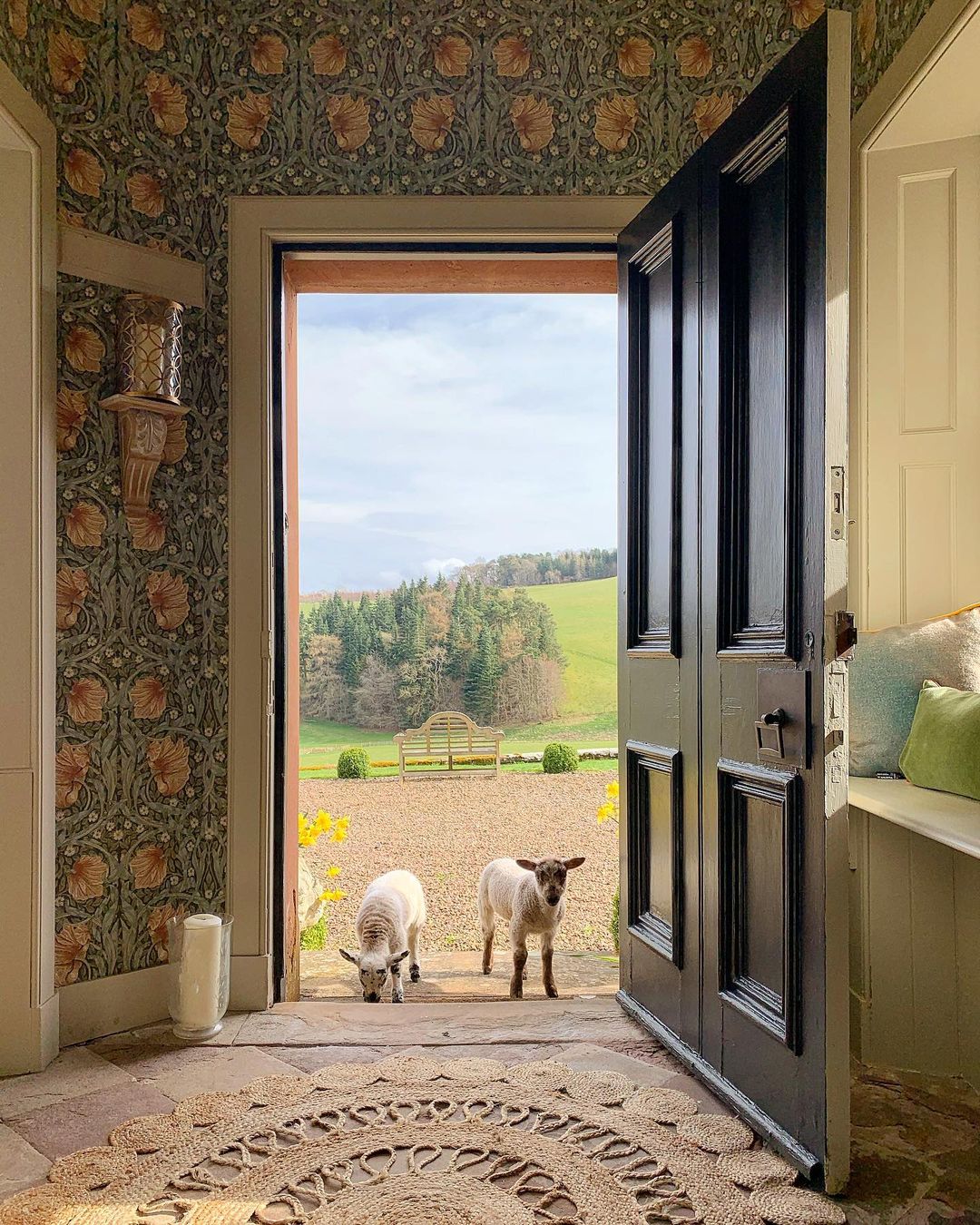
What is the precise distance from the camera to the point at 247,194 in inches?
111

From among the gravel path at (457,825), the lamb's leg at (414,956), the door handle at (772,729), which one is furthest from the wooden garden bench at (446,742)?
the door handle at (772,729)

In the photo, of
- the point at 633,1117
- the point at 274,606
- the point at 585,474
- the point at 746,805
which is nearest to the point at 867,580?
the point at 746,805

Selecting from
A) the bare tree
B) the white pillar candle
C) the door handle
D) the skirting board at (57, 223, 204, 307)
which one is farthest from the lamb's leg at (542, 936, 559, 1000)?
the skirting board at (57, 223, 204, 307)

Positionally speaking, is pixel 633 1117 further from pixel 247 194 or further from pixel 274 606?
pixel 247 194

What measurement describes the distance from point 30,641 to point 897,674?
2239 millimetres

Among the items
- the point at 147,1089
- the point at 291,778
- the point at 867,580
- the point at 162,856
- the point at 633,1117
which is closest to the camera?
the point at 633,1117

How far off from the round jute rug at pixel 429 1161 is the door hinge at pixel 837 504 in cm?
125

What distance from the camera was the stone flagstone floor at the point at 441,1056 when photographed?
1842 millimetres

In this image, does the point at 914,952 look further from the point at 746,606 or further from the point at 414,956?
the point at 414,956

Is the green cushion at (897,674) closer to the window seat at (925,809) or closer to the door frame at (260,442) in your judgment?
the window seat at (925,809)

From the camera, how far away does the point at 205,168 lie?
2787mm

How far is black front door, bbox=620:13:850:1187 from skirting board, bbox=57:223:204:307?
4.26ft

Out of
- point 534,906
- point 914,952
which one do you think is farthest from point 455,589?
point 914,952

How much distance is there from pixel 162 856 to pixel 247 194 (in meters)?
1.99
